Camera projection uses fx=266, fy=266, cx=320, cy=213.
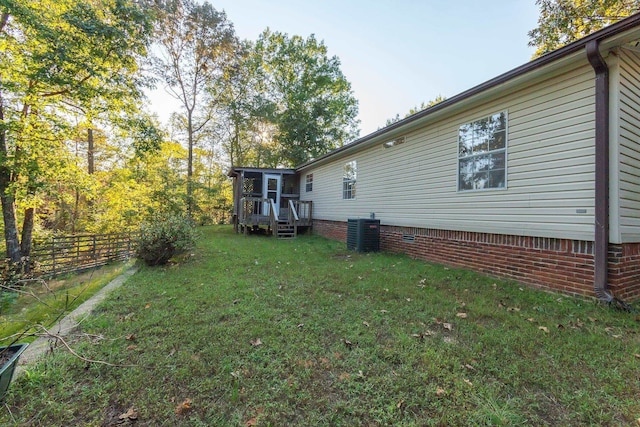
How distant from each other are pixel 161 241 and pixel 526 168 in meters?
7.16

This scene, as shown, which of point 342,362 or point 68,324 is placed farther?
point 68,324

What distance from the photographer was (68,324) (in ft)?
9.91

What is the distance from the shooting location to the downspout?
3436 mm

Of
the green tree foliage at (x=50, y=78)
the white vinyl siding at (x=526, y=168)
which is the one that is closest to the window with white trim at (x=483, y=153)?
the white vinyl siding at (x=526, y=168)

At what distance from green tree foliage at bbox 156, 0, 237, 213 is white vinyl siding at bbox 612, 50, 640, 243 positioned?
17.6 meters

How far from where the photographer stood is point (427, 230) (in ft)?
20.7

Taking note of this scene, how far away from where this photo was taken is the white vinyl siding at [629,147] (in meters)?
3.52

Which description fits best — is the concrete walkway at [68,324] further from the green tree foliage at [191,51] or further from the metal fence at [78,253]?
the green tree foliage at [191,51]

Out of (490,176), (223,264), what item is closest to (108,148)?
(223,264)

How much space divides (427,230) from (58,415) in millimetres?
6308

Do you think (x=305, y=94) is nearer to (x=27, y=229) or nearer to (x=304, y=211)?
(x=304, y=211)

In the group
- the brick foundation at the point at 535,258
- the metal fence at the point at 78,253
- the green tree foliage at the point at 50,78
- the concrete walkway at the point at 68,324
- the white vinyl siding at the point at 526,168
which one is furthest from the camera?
the metal fence at the point at 78,253

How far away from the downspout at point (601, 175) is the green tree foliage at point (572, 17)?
8.27 metres

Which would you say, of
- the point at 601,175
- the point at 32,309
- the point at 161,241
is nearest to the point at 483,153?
the point at 601,175
